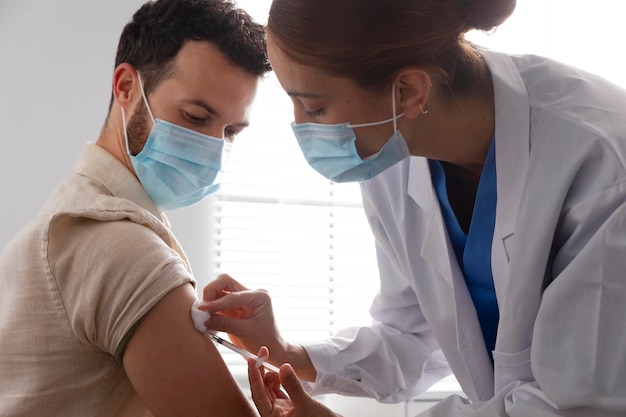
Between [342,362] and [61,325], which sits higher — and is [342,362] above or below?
below

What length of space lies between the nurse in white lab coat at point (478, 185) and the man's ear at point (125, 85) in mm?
338

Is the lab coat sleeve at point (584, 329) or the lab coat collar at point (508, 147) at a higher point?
the lab coat collar at point (508, 147)

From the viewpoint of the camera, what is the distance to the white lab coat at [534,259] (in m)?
1.31

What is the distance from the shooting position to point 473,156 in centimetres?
161

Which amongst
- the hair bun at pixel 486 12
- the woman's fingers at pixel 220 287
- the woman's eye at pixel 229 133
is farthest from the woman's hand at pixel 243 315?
the hair bun at pixel 486 12

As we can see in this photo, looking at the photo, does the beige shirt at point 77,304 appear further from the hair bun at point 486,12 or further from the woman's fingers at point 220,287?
the hair bun at point 486,12

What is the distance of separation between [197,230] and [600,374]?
5.90 ft

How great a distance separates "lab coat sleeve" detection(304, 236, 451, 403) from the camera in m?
1.80

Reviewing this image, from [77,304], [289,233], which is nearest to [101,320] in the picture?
[77,304]

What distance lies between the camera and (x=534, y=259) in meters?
1.42

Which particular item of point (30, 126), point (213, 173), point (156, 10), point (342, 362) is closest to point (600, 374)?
point (342, 362)

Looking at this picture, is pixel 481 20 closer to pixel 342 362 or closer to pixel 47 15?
pixel 342 362

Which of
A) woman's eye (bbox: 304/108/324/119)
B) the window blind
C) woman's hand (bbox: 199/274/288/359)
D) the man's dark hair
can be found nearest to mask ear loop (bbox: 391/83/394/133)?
woman's eye (bbox: 304/108/324/119)

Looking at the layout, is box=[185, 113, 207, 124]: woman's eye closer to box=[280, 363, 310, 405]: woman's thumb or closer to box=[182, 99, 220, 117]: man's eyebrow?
box=[182, 99, 220, 117]: man's eyebrow
